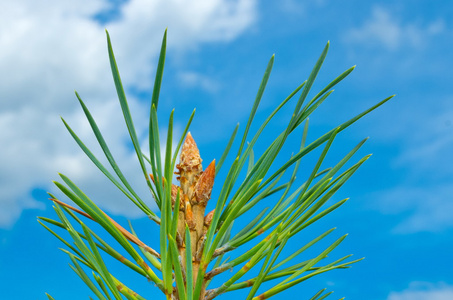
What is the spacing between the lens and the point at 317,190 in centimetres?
95

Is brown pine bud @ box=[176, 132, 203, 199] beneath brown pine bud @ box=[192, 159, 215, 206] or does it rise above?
above

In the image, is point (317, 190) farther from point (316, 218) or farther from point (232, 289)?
point (232, 289)

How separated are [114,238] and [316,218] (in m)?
0.41

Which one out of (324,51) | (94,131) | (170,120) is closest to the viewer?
(170,120)

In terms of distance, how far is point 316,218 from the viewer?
37.5 inches

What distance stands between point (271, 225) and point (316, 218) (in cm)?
10

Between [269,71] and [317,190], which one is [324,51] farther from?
[317,190]

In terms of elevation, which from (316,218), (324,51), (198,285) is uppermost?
(324,51)

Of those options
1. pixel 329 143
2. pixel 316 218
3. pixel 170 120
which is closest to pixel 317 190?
pixel 316 218

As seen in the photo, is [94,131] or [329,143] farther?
[94,131]

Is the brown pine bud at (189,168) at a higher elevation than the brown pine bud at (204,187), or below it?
higher

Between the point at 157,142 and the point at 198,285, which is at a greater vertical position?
the point at 157,142

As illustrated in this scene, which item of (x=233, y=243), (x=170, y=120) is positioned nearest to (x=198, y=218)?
(x=233, y=243)

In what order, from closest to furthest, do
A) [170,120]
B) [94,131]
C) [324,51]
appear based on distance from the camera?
[170,120] → [324,51] → [94,131]
